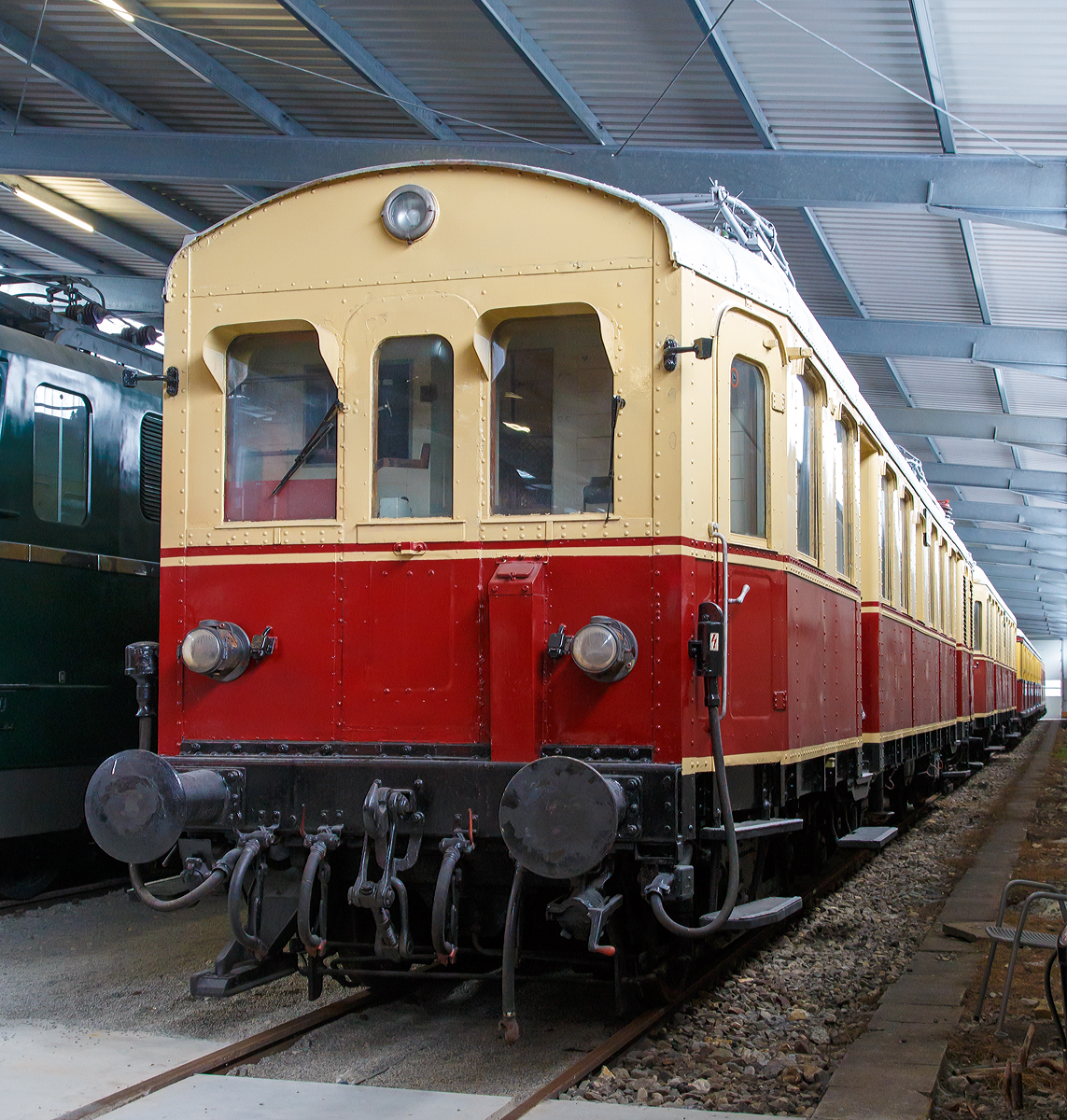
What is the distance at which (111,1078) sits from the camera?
500 centimetres

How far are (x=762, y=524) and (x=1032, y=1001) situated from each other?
2.71m

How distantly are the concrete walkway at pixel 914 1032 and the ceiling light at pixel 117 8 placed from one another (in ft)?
28.1

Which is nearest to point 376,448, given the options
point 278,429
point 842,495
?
point 278,429

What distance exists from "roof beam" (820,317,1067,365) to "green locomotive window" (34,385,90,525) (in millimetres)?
10105

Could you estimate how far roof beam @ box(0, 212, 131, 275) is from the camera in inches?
573

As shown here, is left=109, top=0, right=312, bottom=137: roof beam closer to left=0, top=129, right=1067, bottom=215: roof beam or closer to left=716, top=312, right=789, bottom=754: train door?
left=0, top=129, right=1067, bottom=215: roof beam

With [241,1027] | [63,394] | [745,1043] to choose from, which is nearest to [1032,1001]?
[745,1043]

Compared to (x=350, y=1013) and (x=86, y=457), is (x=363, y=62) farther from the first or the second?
(x=350, y=1013)

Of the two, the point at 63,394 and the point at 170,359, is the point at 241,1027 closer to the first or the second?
the point at 170,359

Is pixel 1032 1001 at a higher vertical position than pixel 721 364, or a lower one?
lower

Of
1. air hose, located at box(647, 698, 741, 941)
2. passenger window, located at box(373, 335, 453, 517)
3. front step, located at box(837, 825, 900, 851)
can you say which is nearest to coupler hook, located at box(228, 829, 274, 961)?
passenger window, located at box(373, 335, 453, 517)

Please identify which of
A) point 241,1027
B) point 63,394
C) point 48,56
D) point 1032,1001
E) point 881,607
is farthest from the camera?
point 48,56

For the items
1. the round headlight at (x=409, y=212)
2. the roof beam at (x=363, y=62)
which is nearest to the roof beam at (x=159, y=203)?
the roof beam at (x=363, y=62)

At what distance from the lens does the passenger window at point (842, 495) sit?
7.72m
